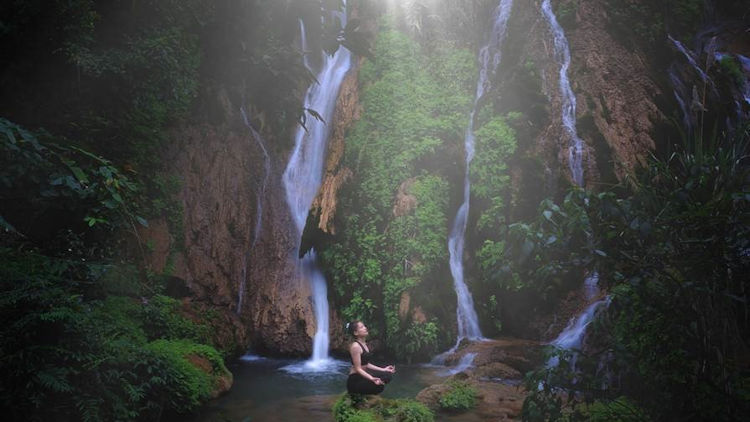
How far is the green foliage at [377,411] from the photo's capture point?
4.81 metres

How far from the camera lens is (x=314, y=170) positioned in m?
12.2

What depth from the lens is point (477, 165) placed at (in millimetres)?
10734

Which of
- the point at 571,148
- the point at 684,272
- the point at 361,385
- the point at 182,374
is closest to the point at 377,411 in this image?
the point at 361,385

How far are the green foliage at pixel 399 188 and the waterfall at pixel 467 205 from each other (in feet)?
1.06

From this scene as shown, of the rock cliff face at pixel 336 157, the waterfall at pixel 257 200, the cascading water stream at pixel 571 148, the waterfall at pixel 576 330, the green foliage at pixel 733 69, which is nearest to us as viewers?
the waterfall at pixel 576 330

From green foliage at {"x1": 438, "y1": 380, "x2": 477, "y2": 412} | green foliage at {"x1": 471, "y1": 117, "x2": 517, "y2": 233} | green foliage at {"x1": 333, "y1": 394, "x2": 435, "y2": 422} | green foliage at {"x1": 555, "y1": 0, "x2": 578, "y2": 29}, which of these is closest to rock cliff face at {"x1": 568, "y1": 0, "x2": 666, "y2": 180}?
green foliage at {"x1": 555, "y1": 0, "x2": 578, "y2": 29}

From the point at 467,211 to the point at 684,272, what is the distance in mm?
7443

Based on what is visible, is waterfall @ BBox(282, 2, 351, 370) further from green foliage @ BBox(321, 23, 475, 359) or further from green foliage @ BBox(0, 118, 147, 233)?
green foliage @ BBox(0, 118, 147, 233)

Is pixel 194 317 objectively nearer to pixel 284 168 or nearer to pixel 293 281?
pixel 293 281

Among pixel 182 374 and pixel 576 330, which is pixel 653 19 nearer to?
pixel 576 330

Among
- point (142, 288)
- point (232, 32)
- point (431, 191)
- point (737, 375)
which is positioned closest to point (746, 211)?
point (737, 375)

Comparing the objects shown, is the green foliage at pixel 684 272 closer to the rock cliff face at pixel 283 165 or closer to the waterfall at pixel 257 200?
the rock cliff face at pixel 283 165

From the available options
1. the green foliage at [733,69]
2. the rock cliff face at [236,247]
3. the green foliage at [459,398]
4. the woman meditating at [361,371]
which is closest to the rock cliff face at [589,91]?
the green foliage at [733,69]

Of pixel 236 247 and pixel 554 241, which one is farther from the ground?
pixel 236 247
